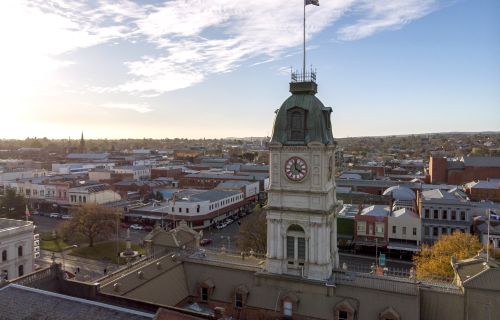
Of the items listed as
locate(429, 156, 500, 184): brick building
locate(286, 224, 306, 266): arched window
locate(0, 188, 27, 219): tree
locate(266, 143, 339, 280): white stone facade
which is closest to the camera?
locate(266, 143, 339, 280): white stone facade

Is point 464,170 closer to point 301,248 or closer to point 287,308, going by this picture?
point 301,248

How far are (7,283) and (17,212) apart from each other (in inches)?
2576

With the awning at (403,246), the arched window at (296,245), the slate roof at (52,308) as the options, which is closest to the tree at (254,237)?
the awning at (403,246)

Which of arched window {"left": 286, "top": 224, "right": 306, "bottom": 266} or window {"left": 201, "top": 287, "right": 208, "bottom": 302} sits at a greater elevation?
arched window {"left": 286, "top": 224, "right": 306, "bottom": 266}

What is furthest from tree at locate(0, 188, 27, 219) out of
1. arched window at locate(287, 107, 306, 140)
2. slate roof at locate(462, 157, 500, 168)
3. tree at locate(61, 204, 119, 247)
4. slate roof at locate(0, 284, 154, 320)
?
slate roof at locate(462, 157, 500, 168)

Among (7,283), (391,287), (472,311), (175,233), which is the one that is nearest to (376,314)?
(391,287)

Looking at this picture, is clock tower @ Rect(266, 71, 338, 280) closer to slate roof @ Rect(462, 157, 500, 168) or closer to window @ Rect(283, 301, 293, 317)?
window @ Rect(283, 301, 293, 317)

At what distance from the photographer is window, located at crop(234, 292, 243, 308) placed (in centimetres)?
2995

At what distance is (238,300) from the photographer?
30.1 meters

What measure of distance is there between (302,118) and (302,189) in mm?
5184

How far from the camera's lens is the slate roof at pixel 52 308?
65.5ft

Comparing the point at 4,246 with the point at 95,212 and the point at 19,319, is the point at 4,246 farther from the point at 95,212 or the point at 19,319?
the point at 19,319

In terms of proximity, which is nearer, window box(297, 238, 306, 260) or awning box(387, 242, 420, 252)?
window box(297, 238, 306, 260)

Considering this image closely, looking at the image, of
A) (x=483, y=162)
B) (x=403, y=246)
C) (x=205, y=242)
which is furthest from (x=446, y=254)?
(x=483, y=162)
